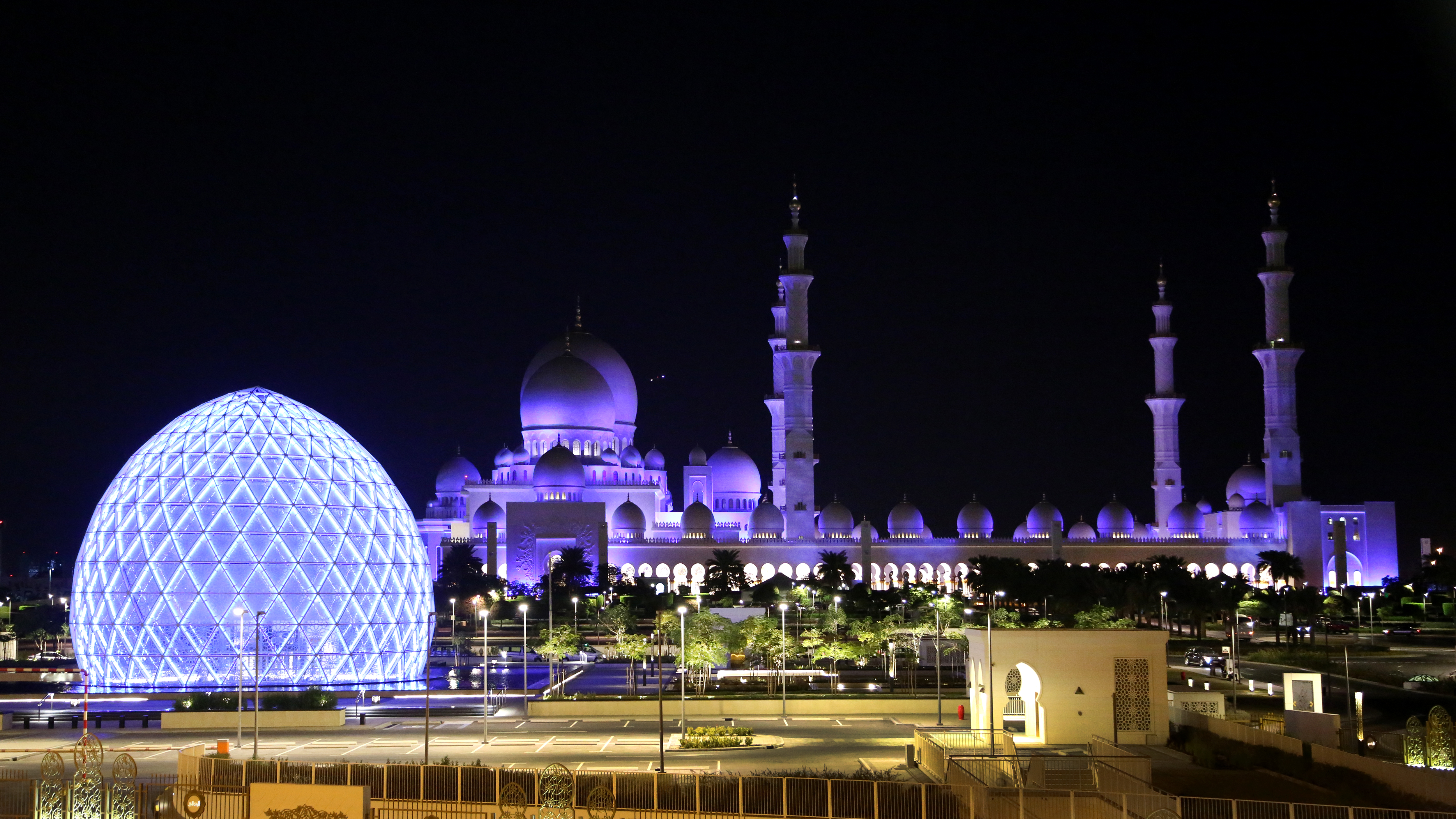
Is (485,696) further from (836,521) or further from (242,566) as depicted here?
(836,521)

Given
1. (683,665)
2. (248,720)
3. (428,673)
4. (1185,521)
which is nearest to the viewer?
(683,665)

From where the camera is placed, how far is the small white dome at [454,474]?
9925cm

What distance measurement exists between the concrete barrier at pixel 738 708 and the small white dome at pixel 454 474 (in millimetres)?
60535

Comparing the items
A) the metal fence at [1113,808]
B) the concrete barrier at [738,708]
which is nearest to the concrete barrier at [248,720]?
the concrete barrier at [738,708]

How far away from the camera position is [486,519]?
9000 cm

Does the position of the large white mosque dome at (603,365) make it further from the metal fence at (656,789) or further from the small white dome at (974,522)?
the metal fence at (656,789)

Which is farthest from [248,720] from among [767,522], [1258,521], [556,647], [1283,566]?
[1258,521]

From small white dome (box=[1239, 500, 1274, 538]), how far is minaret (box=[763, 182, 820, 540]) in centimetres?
2657

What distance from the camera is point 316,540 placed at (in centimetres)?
4178

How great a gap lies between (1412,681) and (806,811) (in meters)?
28.1

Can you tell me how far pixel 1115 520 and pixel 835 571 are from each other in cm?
2446

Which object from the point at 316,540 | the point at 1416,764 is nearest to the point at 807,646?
the point at 316,540

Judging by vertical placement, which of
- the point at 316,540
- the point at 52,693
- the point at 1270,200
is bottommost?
the point at 52,693

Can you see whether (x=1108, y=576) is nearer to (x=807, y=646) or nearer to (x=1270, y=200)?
(x=807, y=646)
